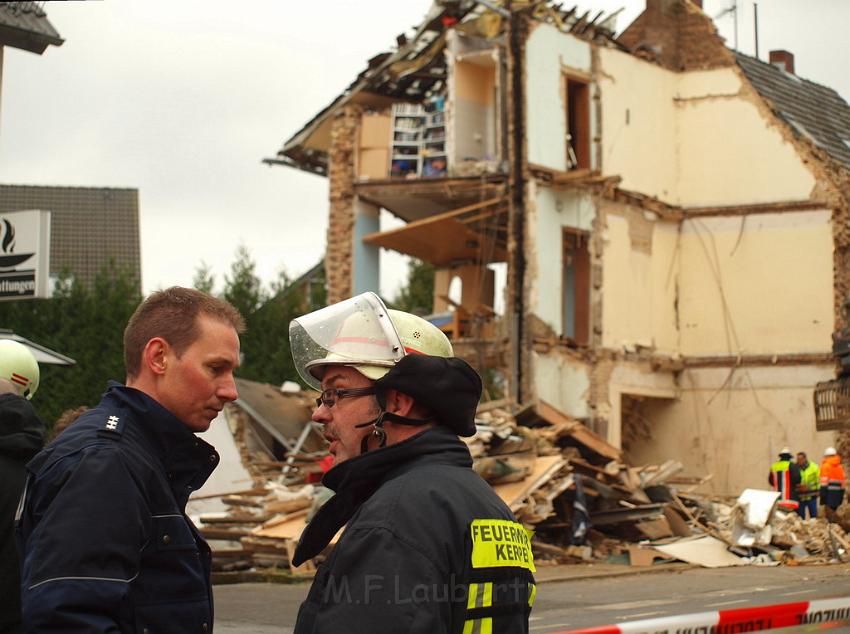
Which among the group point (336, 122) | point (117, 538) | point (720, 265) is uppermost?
point (336, 122)

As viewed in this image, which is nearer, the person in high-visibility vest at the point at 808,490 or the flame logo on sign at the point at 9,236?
the flame logo on sign at the point at 9,236

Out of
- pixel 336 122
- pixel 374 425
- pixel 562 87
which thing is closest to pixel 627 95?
pixel 562 87

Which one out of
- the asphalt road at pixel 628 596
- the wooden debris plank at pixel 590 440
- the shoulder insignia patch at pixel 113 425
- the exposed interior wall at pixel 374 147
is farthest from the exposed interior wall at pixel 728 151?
the shoulder insignia patch at pixel 113 425

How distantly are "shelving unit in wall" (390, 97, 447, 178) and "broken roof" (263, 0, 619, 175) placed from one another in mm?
894

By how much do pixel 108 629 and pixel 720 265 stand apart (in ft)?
110

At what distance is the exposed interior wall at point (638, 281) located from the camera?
33156mm

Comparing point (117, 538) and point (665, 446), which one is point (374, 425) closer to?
point (117, 538)

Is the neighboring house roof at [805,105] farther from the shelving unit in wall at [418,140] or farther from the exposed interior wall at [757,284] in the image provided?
the shelving unit in wall at [418,140]

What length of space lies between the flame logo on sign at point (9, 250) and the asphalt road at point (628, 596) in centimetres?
458

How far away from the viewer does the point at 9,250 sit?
52.6 ft

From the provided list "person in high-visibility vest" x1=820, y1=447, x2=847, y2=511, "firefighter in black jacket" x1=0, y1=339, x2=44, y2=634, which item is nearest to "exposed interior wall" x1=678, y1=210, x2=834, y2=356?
"person in high-visibility vest" x1=820, y1=447, x2=847, y2=511

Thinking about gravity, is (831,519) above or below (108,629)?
below

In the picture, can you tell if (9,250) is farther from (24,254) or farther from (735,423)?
(735,423)

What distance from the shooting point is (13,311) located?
119 ft
